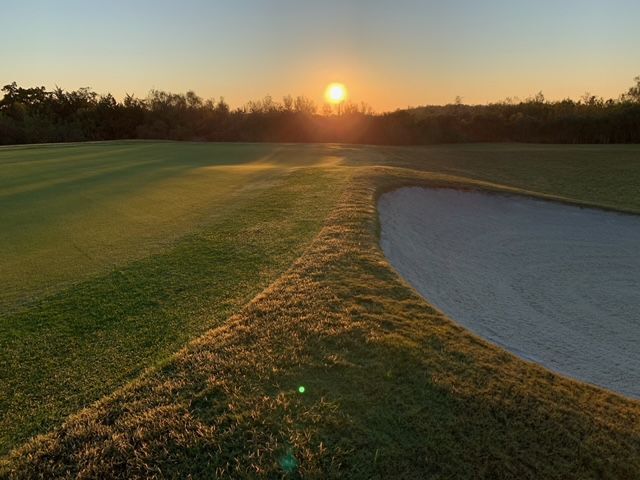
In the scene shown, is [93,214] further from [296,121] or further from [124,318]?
[296,121]

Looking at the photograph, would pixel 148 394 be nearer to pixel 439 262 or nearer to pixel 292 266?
pixel 292 266

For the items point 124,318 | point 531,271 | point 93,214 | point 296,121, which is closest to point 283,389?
point 124,318

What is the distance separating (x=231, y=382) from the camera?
12.8 ft

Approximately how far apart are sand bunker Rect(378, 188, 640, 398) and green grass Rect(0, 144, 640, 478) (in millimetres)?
1144

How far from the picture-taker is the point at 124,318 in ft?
17.2

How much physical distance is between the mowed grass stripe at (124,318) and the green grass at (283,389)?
0.08 ft

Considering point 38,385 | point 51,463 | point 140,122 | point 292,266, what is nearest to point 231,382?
point 51,463

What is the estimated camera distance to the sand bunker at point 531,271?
5.89m

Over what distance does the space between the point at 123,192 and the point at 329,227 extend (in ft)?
23.7

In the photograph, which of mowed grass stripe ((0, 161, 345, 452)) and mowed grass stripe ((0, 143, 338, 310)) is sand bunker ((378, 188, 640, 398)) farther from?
mowed grass stripe ((0, 143, 338, 310))

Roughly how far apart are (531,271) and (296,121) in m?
48.5

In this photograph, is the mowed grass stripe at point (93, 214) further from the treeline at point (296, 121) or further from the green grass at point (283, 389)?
the treeline at point (296, 121)

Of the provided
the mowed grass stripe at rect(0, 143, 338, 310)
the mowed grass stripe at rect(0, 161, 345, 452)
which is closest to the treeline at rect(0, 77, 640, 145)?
the mowed grass stripe at rect(0, 143, 338, 310)

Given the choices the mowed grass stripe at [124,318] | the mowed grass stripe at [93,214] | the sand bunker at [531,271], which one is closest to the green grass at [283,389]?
the mowed grass stripe at [124,318]
